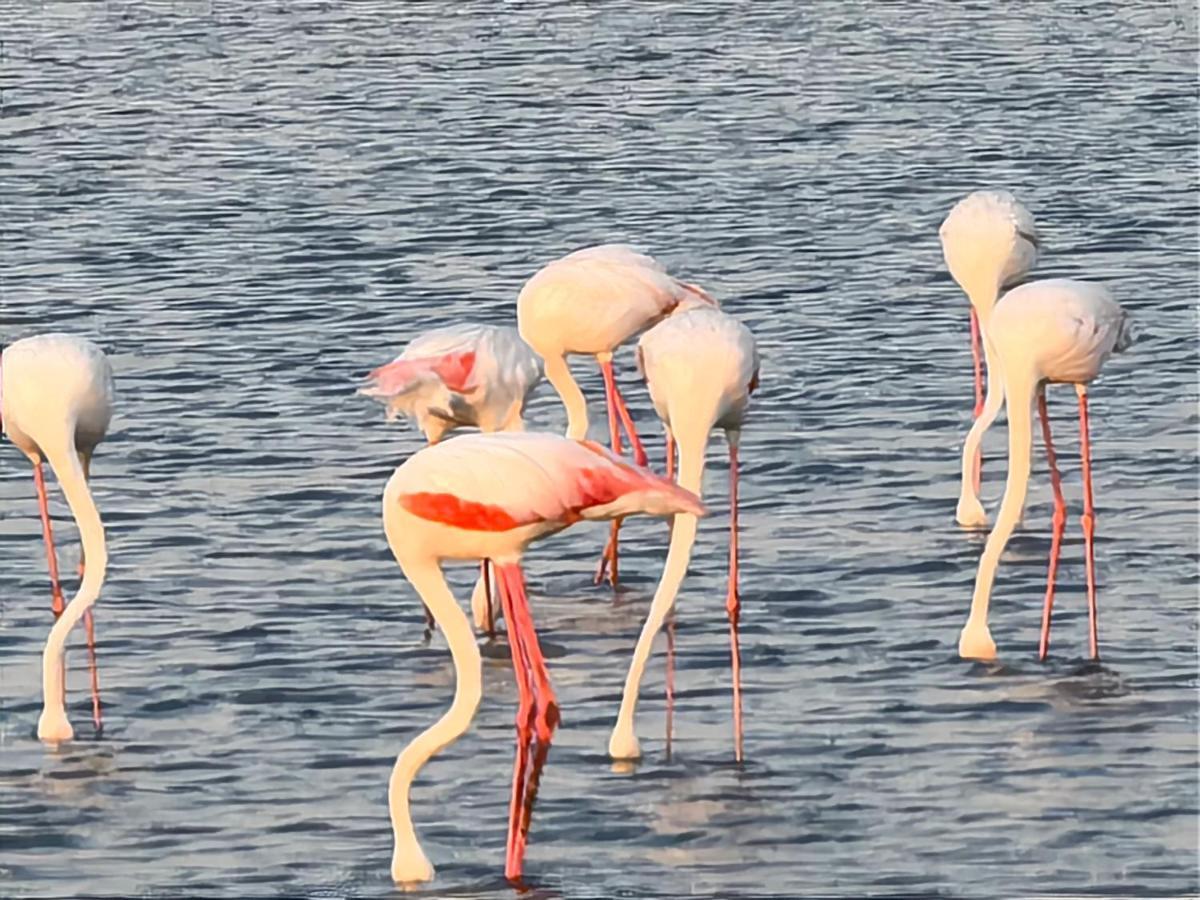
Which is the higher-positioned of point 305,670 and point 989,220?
point 989,220

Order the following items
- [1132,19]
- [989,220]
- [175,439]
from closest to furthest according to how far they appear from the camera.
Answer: [989,220]
[175,439]
[1132,19]

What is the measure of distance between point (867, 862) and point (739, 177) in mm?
11840

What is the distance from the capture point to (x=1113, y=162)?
65.5 ft

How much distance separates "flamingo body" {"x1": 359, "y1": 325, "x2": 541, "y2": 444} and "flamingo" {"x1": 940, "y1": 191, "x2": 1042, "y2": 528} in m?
2.08

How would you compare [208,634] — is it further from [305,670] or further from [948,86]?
[948,86]

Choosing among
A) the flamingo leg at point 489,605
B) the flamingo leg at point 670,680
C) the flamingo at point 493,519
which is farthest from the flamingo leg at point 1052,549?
the flamingo at point 493,519

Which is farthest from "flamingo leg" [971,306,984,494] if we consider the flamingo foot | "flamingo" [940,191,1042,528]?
the flamingo foot

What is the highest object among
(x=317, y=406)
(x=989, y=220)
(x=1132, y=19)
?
(x=989, y=220)

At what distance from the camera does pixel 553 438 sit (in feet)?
27.2

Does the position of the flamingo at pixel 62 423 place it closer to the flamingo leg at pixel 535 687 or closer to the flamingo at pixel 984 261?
the flamingo leg at pixel 535 687

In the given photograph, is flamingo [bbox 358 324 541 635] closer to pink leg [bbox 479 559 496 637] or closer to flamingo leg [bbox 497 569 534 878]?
pink leg [bbox 479 559 496 637]

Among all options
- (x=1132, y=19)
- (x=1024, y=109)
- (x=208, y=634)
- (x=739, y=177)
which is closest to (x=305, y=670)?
(x=208, y=634)

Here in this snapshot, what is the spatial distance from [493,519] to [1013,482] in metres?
2.64

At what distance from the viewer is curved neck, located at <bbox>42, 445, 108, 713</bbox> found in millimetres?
9375
